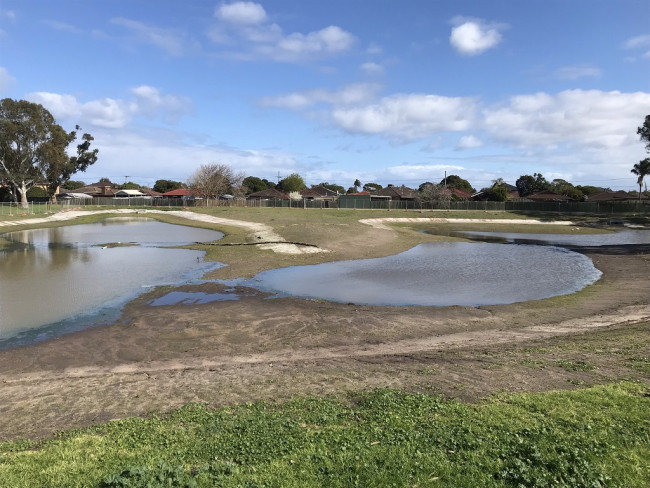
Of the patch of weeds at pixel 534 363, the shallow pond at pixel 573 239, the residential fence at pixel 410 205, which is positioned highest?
the residential fence at pixel 410 205

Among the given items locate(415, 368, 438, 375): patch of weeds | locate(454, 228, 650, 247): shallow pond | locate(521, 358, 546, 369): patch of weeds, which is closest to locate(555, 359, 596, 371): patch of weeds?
locate(521, 358, 546, 369): patch of weeds

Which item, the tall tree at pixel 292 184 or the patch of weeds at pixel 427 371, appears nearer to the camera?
the patch of weeds at pixel 427 371

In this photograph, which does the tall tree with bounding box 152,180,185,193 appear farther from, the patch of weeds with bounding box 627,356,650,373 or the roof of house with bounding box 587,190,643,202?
the patch of weeds with bounding box 627,356,650,373

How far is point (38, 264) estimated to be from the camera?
2756cm

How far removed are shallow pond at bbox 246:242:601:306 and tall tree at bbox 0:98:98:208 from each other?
77557mm

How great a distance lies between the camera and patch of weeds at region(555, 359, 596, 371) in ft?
29.3

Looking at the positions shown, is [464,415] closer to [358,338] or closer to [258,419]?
[258,419]

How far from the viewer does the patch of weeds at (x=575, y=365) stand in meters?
8.94

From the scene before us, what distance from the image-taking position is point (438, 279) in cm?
2473

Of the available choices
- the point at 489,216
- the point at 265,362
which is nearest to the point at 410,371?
the point at 265,362

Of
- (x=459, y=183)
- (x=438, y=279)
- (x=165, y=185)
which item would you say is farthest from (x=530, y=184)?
(x=438, y=279)

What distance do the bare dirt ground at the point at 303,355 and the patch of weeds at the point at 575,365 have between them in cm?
3

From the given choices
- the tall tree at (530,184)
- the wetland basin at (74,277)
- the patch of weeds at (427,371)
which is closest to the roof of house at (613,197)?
the tall tree at (530,184)

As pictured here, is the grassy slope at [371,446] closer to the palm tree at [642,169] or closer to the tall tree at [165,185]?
the palm tree at [642,169]
